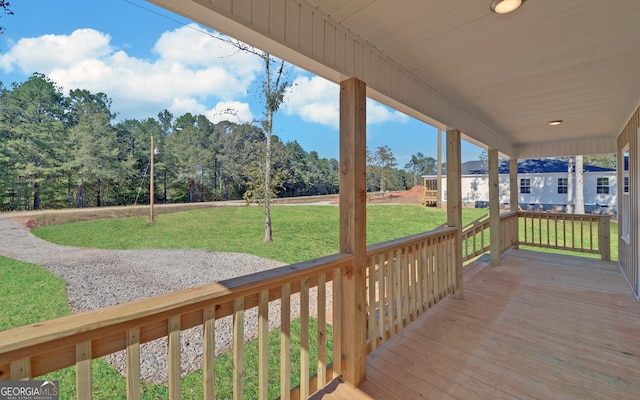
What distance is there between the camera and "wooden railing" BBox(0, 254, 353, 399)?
0.77 meters

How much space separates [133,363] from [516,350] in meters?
2.72

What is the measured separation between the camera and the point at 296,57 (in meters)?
1.48

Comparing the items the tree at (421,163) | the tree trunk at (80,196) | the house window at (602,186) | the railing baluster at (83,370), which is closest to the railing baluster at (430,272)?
the railing baluster at (83,370)

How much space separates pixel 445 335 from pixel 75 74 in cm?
1061

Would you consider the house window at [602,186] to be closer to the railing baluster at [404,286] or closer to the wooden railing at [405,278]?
the wooden railing at [405,278]

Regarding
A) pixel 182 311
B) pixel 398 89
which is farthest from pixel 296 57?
pixel 182 311

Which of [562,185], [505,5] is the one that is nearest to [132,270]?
[505,5]

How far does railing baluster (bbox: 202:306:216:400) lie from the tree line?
199cm

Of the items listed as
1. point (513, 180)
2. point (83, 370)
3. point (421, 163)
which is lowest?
point (83, 370)

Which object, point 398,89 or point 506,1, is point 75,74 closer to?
point 398,89

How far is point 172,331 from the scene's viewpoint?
3.46 feet

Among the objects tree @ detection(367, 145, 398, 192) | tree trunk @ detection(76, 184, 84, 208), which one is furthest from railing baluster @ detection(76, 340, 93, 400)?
tree @ detection(367, 145, 398, 192)

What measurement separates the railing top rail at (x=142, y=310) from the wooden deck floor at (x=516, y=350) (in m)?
0.95

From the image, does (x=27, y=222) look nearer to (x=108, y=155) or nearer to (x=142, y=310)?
(x=108, y=155)
